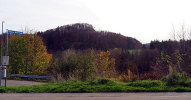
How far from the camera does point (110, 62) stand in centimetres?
4100

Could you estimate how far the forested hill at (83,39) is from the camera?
258 ft

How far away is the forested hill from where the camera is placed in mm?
78750

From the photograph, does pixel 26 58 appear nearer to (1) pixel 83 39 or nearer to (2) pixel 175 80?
(2) pixel 175 80

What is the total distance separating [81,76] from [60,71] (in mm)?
2332

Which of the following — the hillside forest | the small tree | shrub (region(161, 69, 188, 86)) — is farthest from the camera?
the small tree

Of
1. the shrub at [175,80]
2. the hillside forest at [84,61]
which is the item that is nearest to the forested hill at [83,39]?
the hillside forest at [84,61]

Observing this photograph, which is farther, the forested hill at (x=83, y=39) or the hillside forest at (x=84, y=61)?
the forested hill at (x=83, y=39)

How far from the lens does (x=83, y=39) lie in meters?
89.0

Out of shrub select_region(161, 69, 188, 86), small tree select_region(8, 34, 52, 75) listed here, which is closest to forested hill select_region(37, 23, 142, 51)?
small tree select_region(8, 34, 52, 75)

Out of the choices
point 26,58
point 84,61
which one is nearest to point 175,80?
point 84,61

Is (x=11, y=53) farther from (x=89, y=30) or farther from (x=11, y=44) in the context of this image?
(x=89, y=30)

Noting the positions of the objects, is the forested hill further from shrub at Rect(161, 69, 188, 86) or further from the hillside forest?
shrub at Rect(161, 69, 188, 86)

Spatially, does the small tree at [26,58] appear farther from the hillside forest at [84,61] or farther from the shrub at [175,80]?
the shrub at [175,80]
